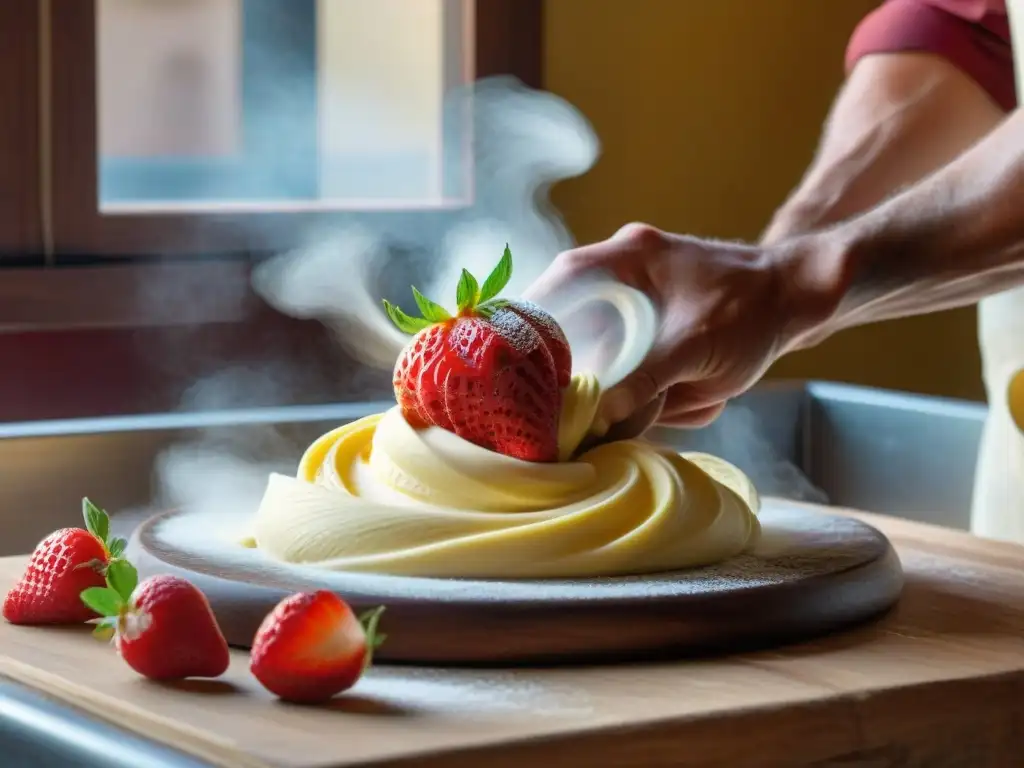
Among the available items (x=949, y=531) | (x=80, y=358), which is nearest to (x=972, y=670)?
(x=949, y=531)

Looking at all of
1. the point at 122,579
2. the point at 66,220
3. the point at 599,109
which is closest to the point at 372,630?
the point at 122,579

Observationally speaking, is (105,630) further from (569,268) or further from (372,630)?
(569,268)

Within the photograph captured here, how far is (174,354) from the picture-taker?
7.53 feet

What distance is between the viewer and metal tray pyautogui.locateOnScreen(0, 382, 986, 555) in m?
1.58

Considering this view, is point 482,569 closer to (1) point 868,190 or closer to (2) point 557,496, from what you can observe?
(2) point 557,496

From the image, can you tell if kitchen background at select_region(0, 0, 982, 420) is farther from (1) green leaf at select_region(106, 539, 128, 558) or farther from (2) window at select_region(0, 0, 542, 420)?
(1) green leaf at select_region(106, 539, 128, 558)

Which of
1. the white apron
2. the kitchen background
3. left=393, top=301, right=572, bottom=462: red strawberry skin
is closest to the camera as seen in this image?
left=393, top=301, right=572, bottom=462: red strawberry skin

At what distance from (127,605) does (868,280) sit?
0.70 m

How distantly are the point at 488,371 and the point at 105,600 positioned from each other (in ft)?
1.02

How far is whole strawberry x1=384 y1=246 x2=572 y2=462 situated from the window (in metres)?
1.08

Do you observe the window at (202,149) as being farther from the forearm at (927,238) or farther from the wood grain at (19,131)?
the forearm at (927,238)

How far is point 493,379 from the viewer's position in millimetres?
1170

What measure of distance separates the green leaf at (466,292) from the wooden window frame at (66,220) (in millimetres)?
1096

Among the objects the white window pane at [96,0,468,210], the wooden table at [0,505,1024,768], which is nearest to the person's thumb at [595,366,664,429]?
the wooden table at [0,505,1024,768]
